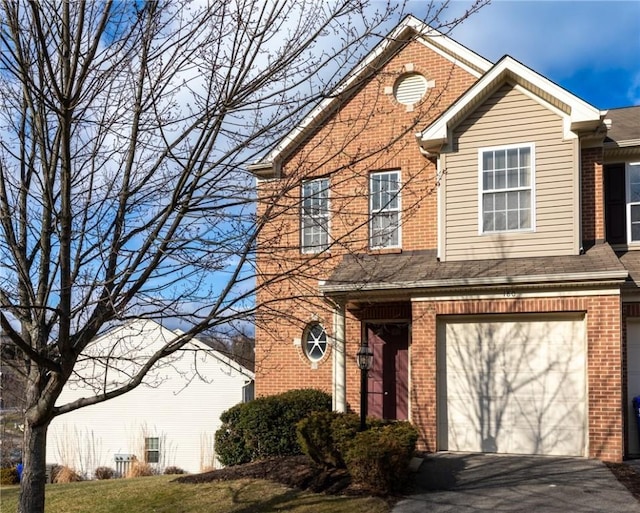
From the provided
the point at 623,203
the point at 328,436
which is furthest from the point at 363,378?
the point at 623,203

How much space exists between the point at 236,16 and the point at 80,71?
1566mm

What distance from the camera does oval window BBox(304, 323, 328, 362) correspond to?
47.1 ft

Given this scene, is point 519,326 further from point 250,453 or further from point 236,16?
point 236,16

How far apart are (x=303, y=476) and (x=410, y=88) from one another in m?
8.45

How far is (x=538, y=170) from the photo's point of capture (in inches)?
472

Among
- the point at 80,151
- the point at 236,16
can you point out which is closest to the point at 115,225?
the point at 80,151

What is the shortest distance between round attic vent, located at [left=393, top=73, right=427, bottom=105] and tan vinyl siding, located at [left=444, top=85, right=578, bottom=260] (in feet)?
6.23

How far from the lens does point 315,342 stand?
570 inches

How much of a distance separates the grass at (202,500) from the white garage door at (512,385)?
352cm

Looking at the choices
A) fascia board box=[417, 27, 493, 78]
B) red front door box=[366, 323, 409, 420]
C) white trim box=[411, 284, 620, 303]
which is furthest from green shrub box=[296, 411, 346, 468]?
fascia board box=[417, 27, 493, 78]

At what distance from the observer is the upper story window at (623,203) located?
41.3 feet

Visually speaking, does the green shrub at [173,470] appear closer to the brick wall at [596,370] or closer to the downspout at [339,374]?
the downspout at [339,374]

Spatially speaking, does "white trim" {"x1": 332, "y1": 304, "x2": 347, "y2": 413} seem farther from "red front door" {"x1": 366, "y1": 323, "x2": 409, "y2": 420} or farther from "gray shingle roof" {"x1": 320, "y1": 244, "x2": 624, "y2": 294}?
"red front door" {"x1": 366, "y1": 323, "x2": 409, "y2": 420}

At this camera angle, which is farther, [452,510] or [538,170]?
[538,170]
